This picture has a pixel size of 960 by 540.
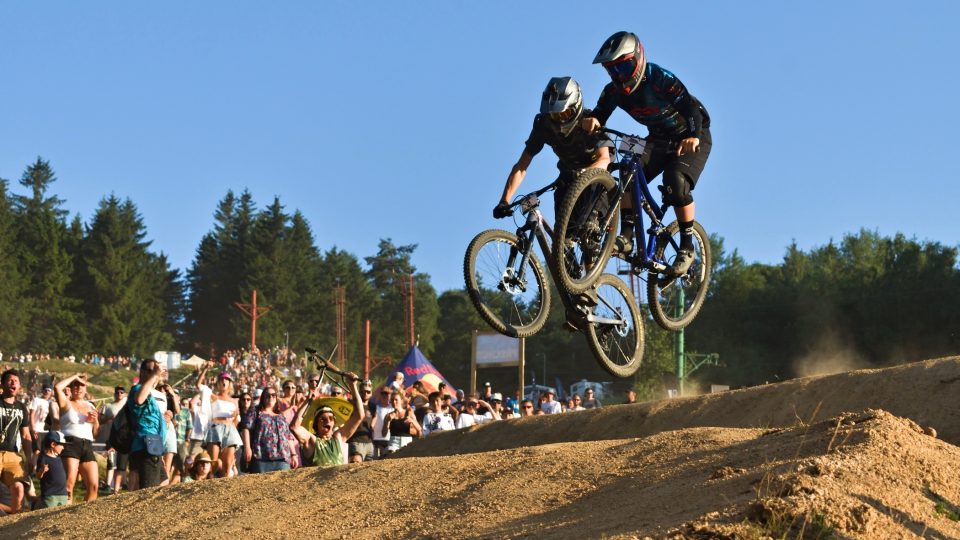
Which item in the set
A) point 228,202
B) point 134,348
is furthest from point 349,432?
point 228,202

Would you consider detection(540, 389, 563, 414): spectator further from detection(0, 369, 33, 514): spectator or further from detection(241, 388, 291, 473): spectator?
detection(0, 369, 33, 514): spectator

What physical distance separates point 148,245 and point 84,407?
96656 millimetres

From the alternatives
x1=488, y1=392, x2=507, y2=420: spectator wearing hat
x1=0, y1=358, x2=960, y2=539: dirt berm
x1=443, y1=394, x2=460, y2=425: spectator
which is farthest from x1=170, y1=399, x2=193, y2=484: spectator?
x1=488, y1=392, x2=507, y2=420: spectator wearing hat

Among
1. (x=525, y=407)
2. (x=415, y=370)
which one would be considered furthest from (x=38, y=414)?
(x=415, y=370)

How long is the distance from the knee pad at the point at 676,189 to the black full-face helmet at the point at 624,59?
1032mm

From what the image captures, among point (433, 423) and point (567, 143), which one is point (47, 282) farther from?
point (567, 143)

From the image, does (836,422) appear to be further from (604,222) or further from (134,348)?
(134,348)

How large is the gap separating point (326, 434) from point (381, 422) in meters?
2.95

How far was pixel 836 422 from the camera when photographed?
35.9 ft

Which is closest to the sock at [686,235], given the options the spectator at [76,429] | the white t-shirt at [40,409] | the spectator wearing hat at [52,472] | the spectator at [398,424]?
the spectator at [76,429]

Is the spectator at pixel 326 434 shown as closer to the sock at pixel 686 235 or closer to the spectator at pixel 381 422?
the spectator at pixel 381 422

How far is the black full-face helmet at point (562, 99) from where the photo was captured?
968 centimetres

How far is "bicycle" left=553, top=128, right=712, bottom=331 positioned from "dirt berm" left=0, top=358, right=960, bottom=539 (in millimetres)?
1657

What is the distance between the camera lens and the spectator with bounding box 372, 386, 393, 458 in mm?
17781
